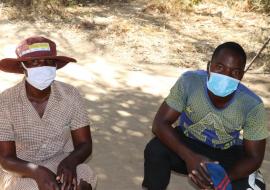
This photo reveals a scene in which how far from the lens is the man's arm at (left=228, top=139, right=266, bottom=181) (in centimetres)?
258

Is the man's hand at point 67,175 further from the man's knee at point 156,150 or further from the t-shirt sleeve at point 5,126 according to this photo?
the man's knee at point 156,150

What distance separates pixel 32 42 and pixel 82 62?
3732 mm

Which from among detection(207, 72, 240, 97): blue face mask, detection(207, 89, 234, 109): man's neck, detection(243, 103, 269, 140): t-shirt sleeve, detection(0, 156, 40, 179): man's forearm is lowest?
detection(0, 156, 40, 179): man's forearm

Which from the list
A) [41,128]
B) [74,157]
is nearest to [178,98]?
[74,157]

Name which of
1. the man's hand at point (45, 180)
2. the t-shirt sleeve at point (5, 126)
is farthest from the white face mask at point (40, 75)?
the man's hand at point (45, 180)

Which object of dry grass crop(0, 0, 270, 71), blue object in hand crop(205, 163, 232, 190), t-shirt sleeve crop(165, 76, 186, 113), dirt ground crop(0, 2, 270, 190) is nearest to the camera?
blue object in hand crop(205, 163, 232, 190)

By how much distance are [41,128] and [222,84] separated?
1.02 meters

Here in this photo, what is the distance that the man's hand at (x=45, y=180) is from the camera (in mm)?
2281

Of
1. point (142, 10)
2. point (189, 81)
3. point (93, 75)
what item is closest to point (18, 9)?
point (142, 10)

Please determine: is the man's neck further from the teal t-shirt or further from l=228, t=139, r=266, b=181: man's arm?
l=228, t=139, r=266, b=181: man's arm

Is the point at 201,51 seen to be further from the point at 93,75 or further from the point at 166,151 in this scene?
the point at 166,151

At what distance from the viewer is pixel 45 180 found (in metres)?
2.29

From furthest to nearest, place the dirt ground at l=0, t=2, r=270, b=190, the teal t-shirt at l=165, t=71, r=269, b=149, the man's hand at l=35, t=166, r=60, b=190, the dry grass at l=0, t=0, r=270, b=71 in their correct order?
1. the dry grass at l=0, t=0, r=270, b=71
2. the dirt ground at l=0, t=2, r=270, b=190
3. the teal t-shirt at l=165, t=71, r=269, b=149
4. the man's hand at l=35, t=166, r=60, b=190

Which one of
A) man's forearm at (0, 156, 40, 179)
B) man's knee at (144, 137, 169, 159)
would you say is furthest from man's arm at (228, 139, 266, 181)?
man's forearm at (0, 156, 40, 179)
